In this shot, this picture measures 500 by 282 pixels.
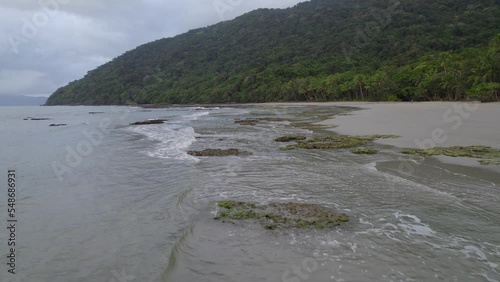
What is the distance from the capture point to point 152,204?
9.38 meters

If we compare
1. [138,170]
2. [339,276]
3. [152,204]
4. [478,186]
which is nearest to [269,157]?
[138,170]

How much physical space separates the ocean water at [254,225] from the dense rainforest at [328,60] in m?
40.8

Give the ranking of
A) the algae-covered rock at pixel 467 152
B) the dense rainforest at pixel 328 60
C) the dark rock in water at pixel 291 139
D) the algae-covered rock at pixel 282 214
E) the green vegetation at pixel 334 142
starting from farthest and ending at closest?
the dense rainforest at pixel 328 60
the dark rock in water at pixel 291 139
the green vegetation at pixel 334 142
the algae-covered rock at pixel 467 152
the algae-covered rock at pixel 282 214

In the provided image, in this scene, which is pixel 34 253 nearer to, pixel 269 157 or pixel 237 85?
pixel 269 157

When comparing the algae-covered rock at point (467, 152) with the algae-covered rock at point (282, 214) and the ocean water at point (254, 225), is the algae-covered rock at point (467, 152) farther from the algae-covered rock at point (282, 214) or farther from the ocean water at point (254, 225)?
the algae-covered rock at point (282, 214)

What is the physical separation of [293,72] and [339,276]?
116 metres

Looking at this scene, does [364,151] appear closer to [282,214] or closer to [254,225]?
[282,214]

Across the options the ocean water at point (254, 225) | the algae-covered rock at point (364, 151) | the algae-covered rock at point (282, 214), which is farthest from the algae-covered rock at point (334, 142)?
the algae-covered rock at point (282, 214)

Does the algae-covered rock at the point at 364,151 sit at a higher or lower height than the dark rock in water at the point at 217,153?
higher

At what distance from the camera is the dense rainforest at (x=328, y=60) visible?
58.5 meters

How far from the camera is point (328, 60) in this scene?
409 ft

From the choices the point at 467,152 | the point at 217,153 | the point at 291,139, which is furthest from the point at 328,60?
the point at 467,152

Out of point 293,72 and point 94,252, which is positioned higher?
point 293,72

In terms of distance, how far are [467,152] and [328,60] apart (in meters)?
117
